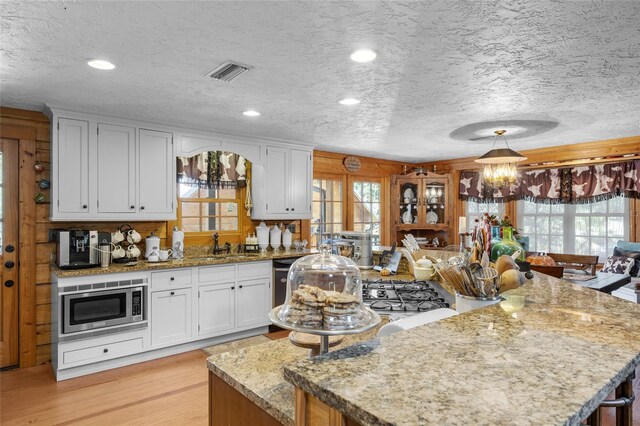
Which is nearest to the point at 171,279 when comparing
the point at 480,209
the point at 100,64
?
the point at 100,64

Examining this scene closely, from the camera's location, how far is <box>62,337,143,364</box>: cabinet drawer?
3232mm

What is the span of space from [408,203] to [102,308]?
4799mm

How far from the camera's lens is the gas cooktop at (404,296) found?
85.3 inches

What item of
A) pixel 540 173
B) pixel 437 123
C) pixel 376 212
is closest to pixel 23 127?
pixel 437 123

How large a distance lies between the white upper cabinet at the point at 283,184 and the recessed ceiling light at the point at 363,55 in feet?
8.70

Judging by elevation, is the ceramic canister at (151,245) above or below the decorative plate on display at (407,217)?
below

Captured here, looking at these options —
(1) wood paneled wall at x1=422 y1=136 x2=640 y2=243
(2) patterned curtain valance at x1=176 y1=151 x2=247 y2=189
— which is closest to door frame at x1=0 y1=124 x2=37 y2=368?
(2) patterned curtain valance at x1=176 y1=151 x2=247 y2=189

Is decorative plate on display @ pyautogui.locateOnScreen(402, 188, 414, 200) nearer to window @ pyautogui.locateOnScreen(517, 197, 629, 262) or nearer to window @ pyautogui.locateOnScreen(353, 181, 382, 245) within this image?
window @ pyautogui.locateOnScreen(353, 181, 382, 245)

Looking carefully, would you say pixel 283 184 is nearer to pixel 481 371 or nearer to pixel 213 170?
pixel 213 170

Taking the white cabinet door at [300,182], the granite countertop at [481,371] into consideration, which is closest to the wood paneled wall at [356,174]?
the white cabinet door at [300,182]

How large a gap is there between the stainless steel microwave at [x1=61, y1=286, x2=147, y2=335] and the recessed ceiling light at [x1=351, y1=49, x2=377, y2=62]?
8.99 ft

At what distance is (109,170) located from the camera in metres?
3.65

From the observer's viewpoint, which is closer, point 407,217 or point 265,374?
point 265,374

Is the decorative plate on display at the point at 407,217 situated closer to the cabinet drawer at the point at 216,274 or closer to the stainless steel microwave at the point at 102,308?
the cabinet drawer at the point at 216,274
